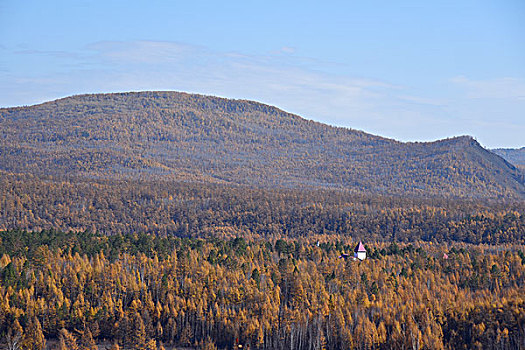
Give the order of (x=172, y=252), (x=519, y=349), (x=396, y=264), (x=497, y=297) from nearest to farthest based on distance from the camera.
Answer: (x=519, y=349) → (x=497, y=297) → (x=396, y=264) → (x=172, y=252)

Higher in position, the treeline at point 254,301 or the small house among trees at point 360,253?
the small house among trees at point 360,253

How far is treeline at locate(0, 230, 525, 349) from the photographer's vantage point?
106m

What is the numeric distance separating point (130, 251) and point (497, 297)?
72059mm

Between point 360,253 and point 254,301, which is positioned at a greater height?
point 360,253

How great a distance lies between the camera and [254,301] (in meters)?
118

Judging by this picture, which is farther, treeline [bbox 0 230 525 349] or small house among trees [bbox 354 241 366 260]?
small house among trees [bbox 354 241 366 260]

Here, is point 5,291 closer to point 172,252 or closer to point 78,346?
point 78,346

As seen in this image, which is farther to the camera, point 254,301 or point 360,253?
point 360,253

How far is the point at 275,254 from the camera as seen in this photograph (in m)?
161

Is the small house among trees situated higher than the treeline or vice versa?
the small house among trees

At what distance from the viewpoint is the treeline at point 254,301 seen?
106m

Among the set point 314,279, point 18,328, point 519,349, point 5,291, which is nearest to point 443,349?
point 519,349

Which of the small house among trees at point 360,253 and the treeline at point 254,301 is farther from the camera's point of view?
the small house among trees at point 360,253

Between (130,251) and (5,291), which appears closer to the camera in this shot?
(5,291)
